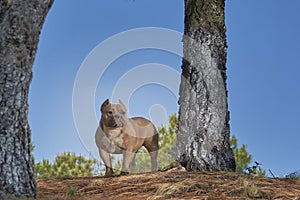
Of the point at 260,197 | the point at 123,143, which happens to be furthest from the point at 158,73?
the point at 260,197

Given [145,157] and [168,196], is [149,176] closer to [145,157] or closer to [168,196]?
[168,196]

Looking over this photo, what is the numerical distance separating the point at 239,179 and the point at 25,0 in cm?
306

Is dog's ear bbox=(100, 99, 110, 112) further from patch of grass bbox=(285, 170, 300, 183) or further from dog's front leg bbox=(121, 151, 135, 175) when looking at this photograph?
patch of grass bbox=(285, 170, 300, 183)

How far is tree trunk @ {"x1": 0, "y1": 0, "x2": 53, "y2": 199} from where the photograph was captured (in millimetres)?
3537

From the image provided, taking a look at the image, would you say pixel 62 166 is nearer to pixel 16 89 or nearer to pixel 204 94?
pixel 204 94

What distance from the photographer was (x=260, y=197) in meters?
4.63

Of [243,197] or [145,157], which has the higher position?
[145,157]

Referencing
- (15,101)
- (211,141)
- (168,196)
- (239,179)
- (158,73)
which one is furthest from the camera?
(158,73)

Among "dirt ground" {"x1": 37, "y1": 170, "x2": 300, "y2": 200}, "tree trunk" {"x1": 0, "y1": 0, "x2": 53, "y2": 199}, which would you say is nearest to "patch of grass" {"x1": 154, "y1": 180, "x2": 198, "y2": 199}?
"dirt ground" {"x1": 37, "y1": 170, "x2": 300, "y2": 200}

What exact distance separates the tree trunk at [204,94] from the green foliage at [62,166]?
6026mm

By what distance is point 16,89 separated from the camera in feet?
11.7

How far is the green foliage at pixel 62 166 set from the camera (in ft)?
40.3

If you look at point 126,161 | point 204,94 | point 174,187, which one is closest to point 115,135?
point 126,161

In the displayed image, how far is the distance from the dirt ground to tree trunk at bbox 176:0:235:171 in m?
0.66
